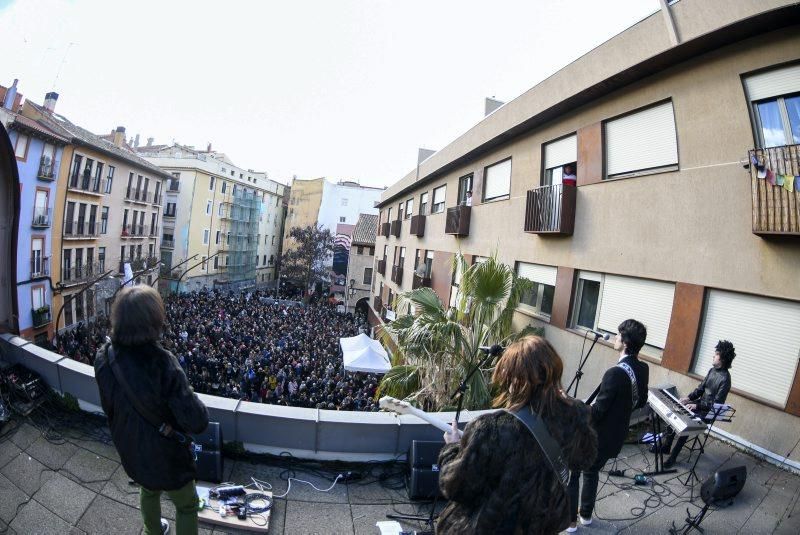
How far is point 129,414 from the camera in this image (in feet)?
7.39

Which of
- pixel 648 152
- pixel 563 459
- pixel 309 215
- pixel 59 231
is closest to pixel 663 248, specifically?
pixel 648 152

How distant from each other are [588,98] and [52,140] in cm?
2806

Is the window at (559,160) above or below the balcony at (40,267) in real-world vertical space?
above

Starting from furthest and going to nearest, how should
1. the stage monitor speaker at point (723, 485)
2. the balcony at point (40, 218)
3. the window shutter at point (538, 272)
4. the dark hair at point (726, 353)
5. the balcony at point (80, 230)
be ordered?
the balcony at point (80, 230) < the balcony at point (40, 218) < the window shutter at point (538, 272) < the dark hair at point (726, 353) < the stage monitor speaker at point (723, 485)

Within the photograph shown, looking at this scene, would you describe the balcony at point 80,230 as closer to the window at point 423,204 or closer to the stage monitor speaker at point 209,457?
the window at point 423,204

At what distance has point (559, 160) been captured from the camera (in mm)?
8539

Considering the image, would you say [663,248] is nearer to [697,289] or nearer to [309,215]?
[697,289]

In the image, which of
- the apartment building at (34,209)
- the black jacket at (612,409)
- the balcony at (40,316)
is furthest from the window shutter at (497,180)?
the balcony at (40,316)

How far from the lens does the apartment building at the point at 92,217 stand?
24.7 meters

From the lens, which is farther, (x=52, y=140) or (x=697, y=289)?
(x=52, y=140)

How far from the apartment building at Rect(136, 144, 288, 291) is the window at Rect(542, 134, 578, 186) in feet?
117

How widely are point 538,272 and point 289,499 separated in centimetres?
698

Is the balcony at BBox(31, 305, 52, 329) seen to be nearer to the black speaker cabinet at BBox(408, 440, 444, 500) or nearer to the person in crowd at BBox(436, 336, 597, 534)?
the black speaker cabinet at BBox(408, 440, 444, 500)

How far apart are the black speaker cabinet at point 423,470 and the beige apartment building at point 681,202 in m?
3.96
